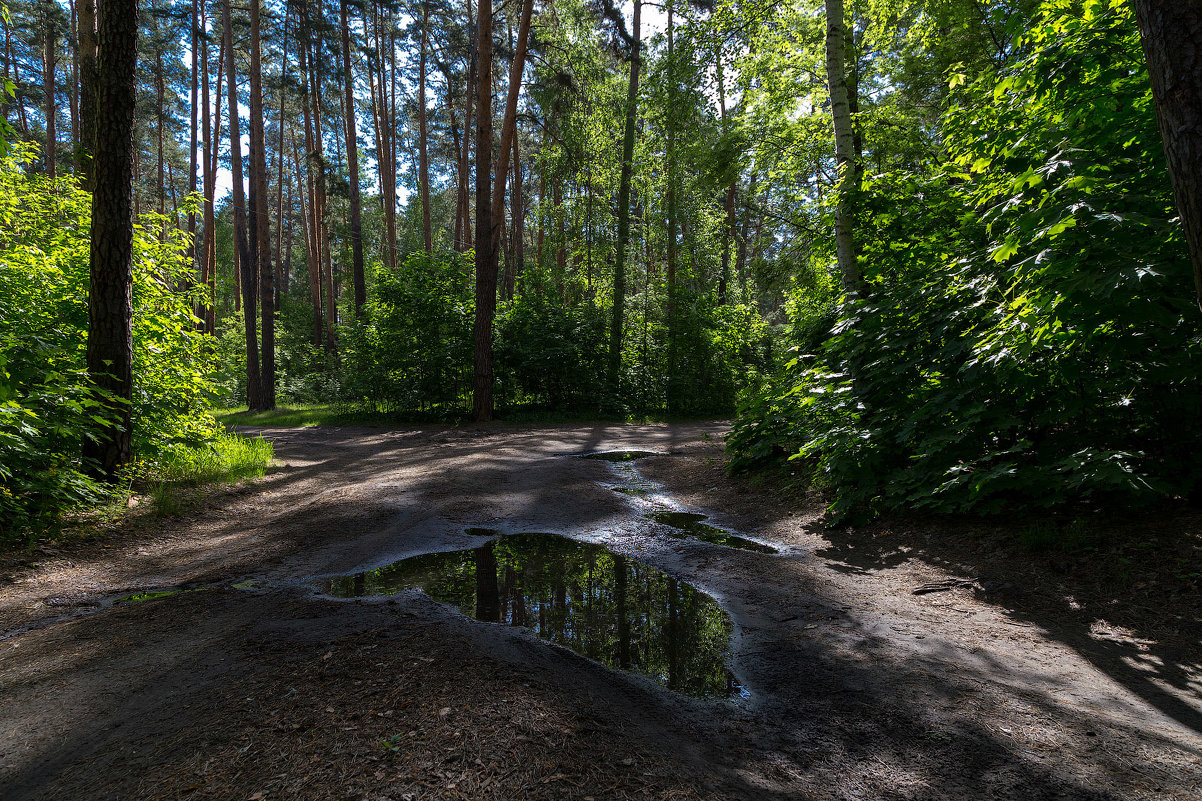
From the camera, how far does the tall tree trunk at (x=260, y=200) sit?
17.2m

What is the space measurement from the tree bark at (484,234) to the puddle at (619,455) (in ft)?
18.4

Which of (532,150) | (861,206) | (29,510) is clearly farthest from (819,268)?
(532,150)

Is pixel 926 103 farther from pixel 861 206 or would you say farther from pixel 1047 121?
pixel 1047 121

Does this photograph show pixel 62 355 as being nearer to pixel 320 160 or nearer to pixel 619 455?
pixel 619 455

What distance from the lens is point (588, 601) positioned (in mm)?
4152

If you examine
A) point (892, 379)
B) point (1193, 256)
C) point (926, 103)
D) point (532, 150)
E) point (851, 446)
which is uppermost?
point (532, 150)

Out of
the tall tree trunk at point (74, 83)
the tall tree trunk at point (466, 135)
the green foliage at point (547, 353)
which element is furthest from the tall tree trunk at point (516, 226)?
the tall tree trunk at point (74, 83)

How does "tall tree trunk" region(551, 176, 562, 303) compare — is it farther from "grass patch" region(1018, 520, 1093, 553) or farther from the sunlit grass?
"grass patch" region(1018, 520, 1093, 553)

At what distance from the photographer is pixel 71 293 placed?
6.76 metres

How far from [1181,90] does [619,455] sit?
30.5ft

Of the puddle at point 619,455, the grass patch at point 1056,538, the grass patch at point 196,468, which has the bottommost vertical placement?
the puddle at point 619,455

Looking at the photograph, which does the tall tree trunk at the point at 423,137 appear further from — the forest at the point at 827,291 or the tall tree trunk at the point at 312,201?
the forest at the point at 827,291

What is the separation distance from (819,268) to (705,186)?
16.4ft

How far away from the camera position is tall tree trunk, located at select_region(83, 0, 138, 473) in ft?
20.3
